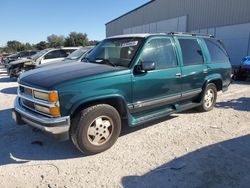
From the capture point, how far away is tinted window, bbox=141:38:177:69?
14.9 ft

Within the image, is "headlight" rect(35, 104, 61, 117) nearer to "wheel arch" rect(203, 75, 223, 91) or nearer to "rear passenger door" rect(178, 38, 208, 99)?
"rear passenger door" rect(178, 38, 208, 99)

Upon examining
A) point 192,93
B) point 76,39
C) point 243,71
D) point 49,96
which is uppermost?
point 76,39

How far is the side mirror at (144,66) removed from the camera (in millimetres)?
4184

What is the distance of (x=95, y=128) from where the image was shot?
12.8ft

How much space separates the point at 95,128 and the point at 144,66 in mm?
1346

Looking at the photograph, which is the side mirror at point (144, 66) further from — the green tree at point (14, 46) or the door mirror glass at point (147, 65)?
the green tree at point (14, 46)

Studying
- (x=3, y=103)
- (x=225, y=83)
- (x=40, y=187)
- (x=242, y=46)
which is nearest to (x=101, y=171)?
(x=40, y=187)

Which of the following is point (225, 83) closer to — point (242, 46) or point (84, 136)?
point (84, 136)

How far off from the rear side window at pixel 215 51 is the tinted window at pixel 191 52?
54cm

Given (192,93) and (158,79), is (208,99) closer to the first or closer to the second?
(192,93)

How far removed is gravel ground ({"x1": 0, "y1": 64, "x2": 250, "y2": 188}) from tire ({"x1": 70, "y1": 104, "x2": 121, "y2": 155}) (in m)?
0.17

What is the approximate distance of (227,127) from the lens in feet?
16.8

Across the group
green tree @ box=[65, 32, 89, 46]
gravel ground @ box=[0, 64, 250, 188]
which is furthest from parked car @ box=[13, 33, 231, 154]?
green tree @ box=[65, 32, 89, 46]

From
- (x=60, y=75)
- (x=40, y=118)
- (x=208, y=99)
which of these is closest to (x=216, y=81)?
(x=208, y=99)
